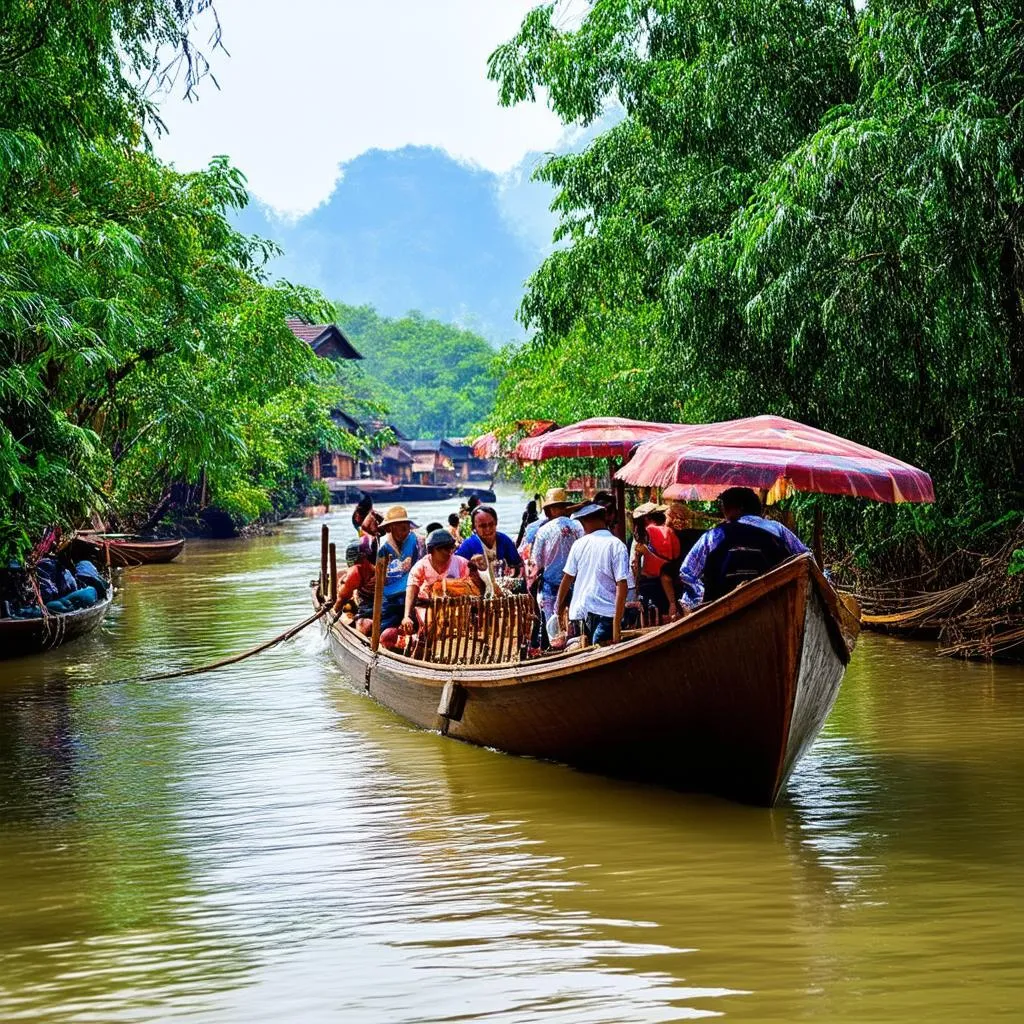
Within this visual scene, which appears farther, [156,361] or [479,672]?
[156,361]

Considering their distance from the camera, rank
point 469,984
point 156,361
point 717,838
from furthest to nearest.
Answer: point 156,361, point 717,838, point 469,984

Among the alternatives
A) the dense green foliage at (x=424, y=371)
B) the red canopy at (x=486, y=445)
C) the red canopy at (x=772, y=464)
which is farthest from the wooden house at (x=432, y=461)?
the red canopy at (x=772, y=464)

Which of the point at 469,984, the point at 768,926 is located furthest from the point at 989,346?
the point at 469,984

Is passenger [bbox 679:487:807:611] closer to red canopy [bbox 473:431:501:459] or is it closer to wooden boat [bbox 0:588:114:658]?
wooden boat [bbox 0:588:114:658]

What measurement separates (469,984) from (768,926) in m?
1.50

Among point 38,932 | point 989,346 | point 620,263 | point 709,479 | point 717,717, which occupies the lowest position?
point 38,932

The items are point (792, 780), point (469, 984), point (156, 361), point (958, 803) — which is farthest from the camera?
point (156, 361)

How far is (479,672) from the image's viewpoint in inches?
415

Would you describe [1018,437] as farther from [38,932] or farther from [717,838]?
[38,932]

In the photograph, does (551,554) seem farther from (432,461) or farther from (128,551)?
(432,461)

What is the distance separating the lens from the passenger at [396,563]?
1298cm

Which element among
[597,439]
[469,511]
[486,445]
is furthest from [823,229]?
[486,445]

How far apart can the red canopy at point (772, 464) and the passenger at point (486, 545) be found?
3.28 m

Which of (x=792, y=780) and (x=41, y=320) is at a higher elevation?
(x=41, y=320)
